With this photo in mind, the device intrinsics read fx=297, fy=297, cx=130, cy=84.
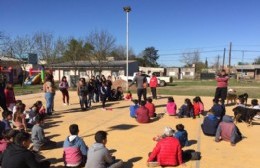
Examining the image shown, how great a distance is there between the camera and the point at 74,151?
258 inches

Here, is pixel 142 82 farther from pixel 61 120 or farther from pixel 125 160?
pixel 125 160

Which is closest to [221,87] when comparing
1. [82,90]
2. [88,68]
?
[82,90]

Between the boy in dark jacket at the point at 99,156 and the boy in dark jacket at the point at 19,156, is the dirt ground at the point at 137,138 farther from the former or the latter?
the boy in dark jacket at the point at 19,156

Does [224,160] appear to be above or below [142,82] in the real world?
below

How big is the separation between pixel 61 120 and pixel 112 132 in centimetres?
319

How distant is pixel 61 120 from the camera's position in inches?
492

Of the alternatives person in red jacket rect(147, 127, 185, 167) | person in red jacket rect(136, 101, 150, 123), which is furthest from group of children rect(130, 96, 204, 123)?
person in red jacket rect(147, 127, 185, 167)

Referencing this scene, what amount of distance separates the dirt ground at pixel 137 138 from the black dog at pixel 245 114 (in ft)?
0.80

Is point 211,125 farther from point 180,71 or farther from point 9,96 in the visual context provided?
point 180,71

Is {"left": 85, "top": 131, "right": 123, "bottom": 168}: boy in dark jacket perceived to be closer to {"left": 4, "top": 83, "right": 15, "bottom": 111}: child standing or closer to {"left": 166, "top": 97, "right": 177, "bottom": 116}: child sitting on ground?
{"left": 4, "top": 83, "right": 15, "bottom": 111}: child standing

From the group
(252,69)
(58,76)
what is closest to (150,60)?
(252,69)

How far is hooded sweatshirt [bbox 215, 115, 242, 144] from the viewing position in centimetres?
864

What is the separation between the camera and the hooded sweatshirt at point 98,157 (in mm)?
5898

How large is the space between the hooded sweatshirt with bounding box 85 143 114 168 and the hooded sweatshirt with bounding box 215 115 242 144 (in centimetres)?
418
